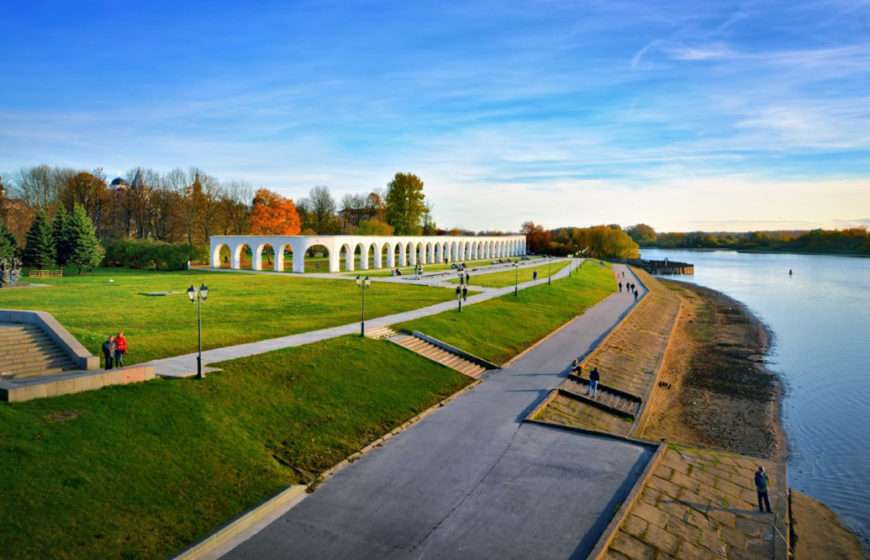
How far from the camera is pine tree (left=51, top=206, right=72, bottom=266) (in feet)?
154

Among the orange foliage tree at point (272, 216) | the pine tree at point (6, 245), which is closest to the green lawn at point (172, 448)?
the pine tree at point (6, 245)

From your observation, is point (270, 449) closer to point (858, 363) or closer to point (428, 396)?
point (428, 396)

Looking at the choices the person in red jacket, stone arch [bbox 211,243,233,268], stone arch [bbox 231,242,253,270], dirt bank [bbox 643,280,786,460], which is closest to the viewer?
the person in red jacket

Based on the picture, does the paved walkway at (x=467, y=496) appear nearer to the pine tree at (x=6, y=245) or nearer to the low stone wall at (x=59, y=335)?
the low stone wall at (x=59, y=335)

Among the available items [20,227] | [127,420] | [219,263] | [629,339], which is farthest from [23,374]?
[20,227]

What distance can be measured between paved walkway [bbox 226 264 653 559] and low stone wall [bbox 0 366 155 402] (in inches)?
270

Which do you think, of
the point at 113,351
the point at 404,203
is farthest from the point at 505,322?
the point at 404,203

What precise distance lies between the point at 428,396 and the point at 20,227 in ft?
198

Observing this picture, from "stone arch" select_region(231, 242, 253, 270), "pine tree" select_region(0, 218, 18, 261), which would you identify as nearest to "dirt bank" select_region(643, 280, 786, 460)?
"stone arch" select_region(231, 242, 253, 270)

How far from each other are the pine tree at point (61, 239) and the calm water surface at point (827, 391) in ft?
175

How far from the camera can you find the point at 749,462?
48.9ft

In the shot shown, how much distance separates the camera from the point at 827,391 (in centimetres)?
2520

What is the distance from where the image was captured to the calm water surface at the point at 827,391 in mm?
15570

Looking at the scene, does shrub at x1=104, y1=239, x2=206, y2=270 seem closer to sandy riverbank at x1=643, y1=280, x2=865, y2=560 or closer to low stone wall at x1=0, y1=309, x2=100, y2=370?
low stone wall at x1=0, y1=309, x2=100, y2=370
